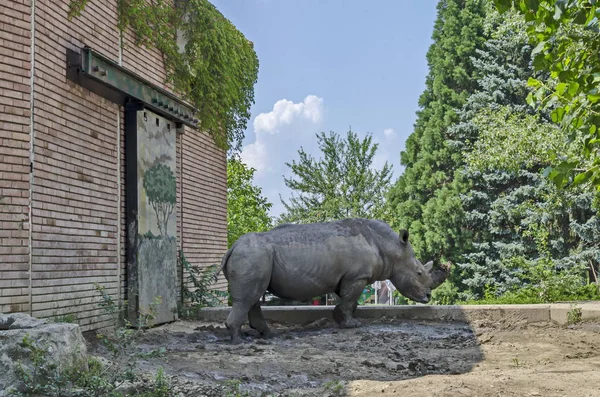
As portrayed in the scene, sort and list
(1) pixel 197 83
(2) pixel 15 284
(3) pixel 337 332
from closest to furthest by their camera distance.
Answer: (2) pixel 15 284 → (3) pixel 337 332 → (1) pixel 197 83

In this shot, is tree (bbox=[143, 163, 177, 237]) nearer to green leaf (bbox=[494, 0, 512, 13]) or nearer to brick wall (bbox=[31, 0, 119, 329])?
brick wall (bbox=[31, 0, 119, 329])

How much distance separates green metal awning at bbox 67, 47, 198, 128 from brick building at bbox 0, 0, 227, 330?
2 cm

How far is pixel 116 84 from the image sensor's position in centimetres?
1039

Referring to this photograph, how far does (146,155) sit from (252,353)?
438cm

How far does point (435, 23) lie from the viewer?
30.1m

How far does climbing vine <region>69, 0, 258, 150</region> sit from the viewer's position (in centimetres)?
1219

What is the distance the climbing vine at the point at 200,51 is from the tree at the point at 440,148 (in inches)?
491

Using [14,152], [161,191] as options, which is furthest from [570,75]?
[161,191]

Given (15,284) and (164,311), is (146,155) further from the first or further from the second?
(15,284)

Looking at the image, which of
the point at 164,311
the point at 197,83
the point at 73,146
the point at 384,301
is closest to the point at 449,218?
the point at 197,83

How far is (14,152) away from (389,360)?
16.0 feet

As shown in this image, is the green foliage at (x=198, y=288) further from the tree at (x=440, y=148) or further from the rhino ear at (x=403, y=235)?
the tree at (x=440, y=148)

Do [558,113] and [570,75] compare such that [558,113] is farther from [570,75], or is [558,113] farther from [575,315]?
[575,315]

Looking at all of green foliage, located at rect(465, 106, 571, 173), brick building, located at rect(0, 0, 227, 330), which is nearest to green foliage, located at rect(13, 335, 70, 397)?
brick building, located at rect(0, 0, 227, 330)
